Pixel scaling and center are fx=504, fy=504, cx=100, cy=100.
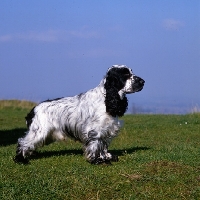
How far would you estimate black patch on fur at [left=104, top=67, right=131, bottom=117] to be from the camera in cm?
959

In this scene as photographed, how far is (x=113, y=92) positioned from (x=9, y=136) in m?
8.38

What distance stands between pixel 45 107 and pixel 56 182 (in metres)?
2.47

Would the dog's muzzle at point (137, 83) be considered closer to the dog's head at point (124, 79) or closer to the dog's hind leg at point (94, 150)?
the dog's head at point (124, 79)

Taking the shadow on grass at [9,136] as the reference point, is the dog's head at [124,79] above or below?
above

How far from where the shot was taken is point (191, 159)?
9898mm

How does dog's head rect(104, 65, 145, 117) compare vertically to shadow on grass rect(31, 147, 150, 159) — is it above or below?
above

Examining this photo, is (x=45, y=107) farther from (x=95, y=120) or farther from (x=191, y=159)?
(x=191, y=159)

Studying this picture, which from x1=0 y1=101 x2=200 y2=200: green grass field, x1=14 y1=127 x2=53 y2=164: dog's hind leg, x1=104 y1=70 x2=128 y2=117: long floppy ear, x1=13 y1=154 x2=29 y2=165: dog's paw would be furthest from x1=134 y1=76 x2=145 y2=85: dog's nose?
x1=13 y1=154 x2=29 y2=165: dog's paw

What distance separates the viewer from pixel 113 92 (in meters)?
9.67

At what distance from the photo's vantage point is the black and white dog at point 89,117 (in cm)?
959

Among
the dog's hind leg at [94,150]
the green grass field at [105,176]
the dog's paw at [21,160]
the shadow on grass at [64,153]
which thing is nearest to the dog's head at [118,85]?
the dog's hind leg at [94,150]

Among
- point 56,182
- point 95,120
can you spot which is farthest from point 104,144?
point 56,182

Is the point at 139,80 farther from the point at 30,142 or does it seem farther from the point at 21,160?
the point at 21,160

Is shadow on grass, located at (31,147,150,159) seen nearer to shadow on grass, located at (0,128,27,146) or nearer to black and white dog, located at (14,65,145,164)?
black and white dog, located at (14,65,145,164)
